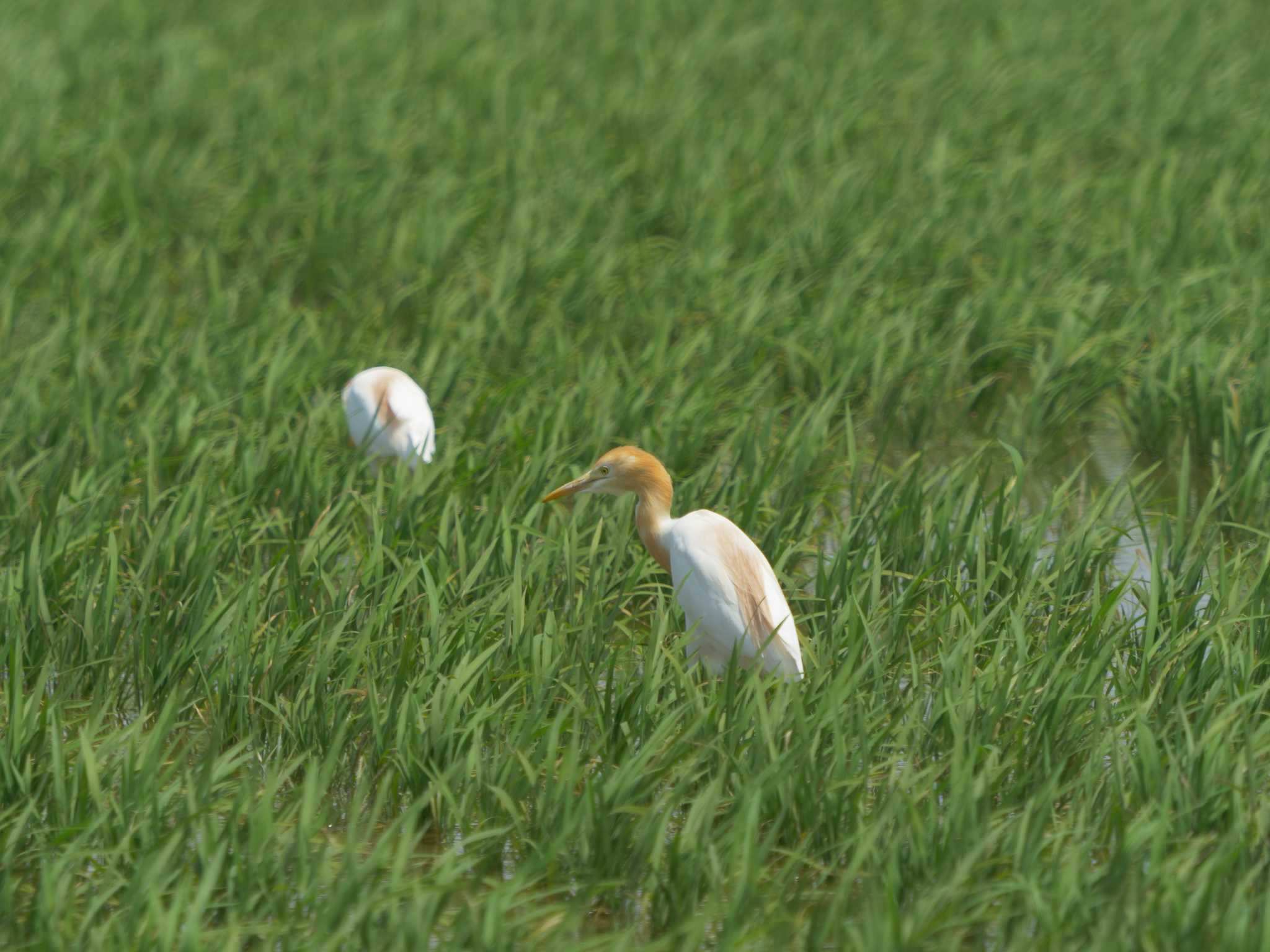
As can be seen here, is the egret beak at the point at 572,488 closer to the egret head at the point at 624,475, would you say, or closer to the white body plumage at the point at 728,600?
the egret head at the point at 624,475

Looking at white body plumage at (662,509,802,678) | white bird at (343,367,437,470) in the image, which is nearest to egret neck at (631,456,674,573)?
white body plumage at (662,509,802,678)

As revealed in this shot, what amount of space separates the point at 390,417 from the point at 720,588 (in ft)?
4.84

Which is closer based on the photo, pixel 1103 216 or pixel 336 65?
pixel 1103 216

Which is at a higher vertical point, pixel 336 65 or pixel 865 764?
pixel 865 764

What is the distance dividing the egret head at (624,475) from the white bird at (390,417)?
2.72 ft

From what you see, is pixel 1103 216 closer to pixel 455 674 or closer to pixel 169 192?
pixel 169 192

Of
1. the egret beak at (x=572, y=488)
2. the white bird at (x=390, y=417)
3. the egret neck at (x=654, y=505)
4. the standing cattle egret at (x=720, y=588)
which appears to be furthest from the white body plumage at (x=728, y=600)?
the white bird at (x=390, y=417)

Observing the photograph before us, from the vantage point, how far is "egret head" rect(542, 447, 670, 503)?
357cm

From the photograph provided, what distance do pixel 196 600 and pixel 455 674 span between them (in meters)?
0.70

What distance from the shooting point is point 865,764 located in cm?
285

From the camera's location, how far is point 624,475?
11.8 feet

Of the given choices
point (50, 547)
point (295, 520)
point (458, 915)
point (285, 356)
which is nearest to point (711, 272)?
point (285, 356)

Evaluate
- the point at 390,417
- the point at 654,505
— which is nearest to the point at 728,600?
the point at 654,505

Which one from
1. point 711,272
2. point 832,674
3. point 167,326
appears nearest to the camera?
point 832,674
